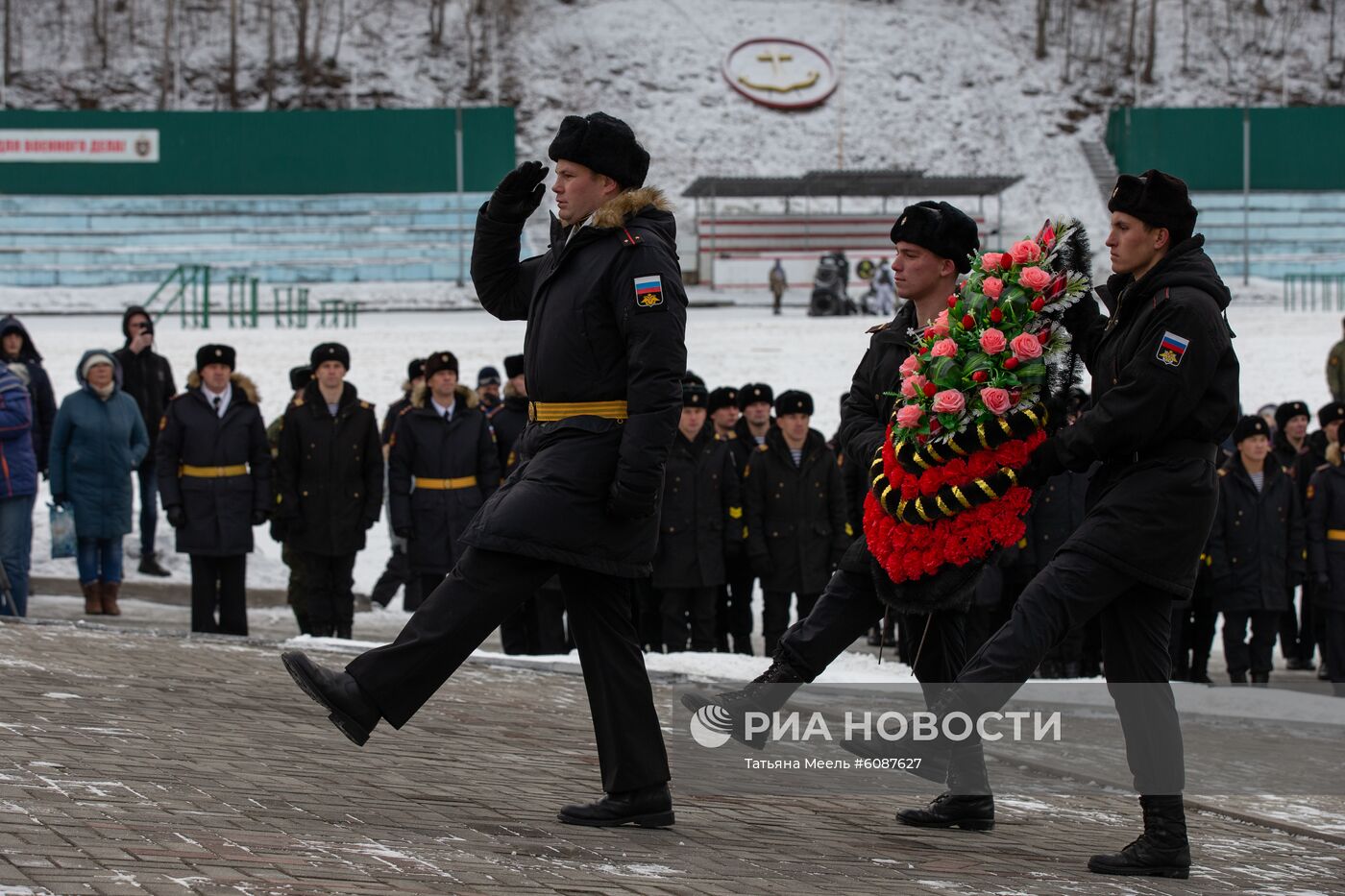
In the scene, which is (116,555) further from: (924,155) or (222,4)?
(222,4)

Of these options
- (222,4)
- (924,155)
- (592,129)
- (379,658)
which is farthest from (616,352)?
(222,4)

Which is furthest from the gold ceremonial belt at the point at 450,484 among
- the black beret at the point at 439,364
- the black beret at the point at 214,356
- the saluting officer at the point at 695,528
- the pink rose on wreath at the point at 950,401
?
the pink rose on wreath at the point at 950,401

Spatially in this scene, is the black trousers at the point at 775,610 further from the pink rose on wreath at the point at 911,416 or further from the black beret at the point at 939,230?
the pink rose on wreath at the point at 911,416

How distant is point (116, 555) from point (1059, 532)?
684cm

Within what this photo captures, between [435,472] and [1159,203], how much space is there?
751cm

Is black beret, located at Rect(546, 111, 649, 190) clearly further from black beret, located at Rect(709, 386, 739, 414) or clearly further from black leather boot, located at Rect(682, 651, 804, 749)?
black beret, located at Rect(709, 386, 739, 414)

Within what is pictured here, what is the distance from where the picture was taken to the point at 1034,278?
5.79 meters

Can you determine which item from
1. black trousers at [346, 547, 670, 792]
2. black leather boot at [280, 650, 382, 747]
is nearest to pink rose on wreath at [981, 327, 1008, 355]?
black trousers at [346, 547, 670, 792]

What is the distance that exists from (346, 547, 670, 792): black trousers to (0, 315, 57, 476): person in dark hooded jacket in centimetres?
963

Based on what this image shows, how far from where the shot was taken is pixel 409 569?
40.5 ft

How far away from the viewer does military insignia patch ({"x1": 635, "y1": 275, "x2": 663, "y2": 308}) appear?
17.4ft

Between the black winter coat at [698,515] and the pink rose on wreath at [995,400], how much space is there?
692 cm

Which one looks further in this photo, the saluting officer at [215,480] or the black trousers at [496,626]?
the saluting officer at [215,480]

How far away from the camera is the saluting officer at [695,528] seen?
12.7 m
